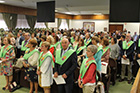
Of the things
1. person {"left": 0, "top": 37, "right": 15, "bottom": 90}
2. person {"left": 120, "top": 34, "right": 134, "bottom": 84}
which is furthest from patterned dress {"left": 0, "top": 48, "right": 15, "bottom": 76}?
person {"left": 120, "top": 34, "right": 134, "bottom": 84}

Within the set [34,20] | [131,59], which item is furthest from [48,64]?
[34,20]

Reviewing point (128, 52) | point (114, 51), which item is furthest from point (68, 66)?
point (128, 52)

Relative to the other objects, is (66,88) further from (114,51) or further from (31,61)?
(114,51)

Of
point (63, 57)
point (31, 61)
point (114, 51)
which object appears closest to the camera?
point (63, 57)

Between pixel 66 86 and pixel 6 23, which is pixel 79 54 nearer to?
pixel 66 86

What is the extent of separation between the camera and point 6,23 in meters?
10.7

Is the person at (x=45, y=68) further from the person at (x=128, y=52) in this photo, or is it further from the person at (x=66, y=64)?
the person at (x=128, y=52)

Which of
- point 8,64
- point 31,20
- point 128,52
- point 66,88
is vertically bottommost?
point 66,88

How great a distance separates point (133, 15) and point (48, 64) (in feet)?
10.4

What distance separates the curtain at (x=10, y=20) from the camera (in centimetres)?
1058

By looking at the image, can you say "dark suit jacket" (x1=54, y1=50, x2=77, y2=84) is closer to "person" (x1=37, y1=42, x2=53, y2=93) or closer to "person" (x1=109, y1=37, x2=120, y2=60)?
"person" (x1=37, y1=42, x2=53, y2=93)

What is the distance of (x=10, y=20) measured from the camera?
10.9 meters

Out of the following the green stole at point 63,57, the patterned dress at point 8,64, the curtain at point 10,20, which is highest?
the curtain at point 10,20

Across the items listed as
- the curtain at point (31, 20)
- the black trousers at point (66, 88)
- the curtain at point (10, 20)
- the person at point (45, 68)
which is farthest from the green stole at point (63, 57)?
the curtain at point (31, 20)
